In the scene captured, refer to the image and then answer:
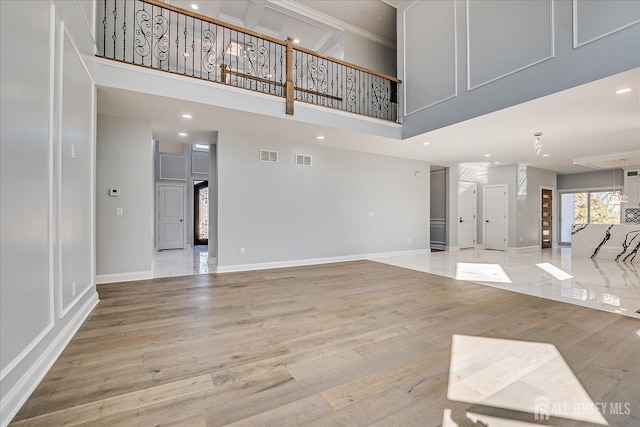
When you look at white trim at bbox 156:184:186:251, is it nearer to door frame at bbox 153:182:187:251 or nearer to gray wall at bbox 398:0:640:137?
door frame at bbox 153:182:187:251

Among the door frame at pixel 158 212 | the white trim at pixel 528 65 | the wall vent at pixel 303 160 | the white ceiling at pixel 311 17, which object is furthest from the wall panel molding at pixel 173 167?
the white trim at pixel 528 65

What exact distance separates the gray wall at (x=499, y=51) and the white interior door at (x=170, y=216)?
24.3 feet

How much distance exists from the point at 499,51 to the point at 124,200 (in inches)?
258

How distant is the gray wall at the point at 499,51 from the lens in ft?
10.6

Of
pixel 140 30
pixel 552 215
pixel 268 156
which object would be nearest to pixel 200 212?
pixel 268 156

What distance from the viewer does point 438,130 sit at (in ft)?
17.5

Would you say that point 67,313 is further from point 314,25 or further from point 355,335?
point 314,25

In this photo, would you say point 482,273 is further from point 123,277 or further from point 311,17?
point 311,17

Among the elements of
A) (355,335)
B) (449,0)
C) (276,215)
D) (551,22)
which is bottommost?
(355,335)

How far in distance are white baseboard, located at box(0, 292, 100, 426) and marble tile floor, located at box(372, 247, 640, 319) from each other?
5359 millimetres

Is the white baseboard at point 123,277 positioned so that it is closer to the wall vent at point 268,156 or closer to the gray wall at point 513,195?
the wall vent at point 268,156

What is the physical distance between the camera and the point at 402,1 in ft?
20.0

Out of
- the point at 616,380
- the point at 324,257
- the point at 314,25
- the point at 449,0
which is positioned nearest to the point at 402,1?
the point at 449,0

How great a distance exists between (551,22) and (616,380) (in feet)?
13.9
